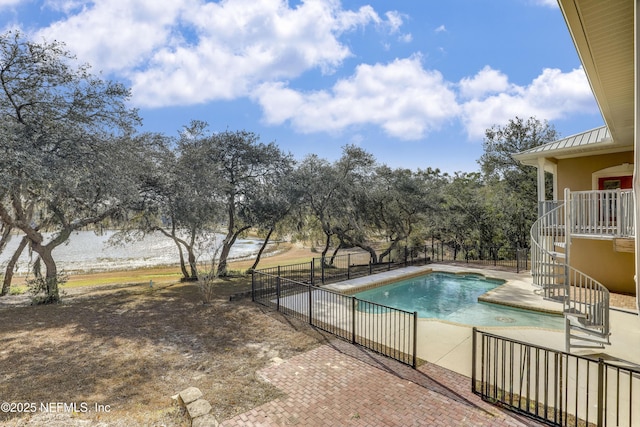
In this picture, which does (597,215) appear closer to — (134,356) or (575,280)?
(575,280)

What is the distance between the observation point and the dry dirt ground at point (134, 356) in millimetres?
3799

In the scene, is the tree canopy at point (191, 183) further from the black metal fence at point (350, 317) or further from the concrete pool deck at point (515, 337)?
the concrete pool deck at point (515, 337)

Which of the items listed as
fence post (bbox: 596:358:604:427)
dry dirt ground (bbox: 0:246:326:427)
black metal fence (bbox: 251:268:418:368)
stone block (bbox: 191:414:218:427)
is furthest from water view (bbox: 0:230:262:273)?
fence post (bbox: 596:358:604:427)

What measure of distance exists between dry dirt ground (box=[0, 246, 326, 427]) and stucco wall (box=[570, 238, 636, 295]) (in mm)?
9432

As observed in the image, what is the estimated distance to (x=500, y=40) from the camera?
8758 mm

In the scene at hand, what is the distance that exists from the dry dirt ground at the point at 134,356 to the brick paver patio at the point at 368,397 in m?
0.31

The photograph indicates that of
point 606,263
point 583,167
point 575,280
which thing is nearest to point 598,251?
point 606,263

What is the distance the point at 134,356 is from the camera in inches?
207

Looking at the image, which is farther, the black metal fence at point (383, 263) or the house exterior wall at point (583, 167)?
the black metal fence at point (383, 263)

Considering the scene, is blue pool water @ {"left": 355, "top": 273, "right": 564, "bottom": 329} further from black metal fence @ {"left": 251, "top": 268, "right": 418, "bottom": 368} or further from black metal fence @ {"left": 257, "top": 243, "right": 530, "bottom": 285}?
black metal fence @ {"left": 251, "top": 268, "right": 418, "bottom": 368}

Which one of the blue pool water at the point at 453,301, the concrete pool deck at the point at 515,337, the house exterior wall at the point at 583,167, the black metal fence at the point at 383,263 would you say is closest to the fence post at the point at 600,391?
the concrete pool deck at the point at 515,337

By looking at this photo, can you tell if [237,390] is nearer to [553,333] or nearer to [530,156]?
[553,333]

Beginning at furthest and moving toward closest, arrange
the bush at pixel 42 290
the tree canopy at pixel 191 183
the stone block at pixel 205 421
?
the bush at pixel 42 290, the tree canopy at pixel 191 183, the stone block at pixel 205 421

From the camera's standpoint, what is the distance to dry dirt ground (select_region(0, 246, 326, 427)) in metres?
3.80
